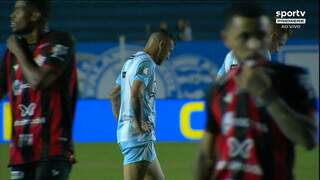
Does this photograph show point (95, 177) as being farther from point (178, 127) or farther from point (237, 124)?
point (237, 124)

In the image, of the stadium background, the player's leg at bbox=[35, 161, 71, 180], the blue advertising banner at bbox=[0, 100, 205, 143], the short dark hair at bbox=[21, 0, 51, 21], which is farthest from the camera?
the blue advertising banner at bbox=[0, 100, 205, 143]

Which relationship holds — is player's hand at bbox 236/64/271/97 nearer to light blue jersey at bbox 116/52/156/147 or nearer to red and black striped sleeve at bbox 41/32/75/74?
red and black striped sleeve at bbox 41/32/75/74

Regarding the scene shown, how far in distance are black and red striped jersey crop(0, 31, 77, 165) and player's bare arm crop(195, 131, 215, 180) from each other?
146 centimetres

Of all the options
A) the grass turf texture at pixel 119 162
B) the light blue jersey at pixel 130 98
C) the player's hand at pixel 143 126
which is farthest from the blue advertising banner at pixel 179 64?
the player's hand at pixel 143 126

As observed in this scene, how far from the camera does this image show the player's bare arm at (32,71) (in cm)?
481

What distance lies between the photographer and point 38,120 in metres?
4.96

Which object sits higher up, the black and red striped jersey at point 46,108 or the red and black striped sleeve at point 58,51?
the red and black striped sleeve at point 58,51

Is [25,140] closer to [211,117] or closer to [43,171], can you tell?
[43,171]

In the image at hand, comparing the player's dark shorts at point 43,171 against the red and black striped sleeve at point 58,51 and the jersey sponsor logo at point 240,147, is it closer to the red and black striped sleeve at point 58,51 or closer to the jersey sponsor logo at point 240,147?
the red and black striped sleeve at point 58,51

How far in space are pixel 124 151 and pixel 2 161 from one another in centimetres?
487

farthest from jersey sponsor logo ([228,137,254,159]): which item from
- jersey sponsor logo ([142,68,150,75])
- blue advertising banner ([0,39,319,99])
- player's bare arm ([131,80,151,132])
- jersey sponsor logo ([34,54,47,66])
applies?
blue advertising banner ([0,39,319,99])

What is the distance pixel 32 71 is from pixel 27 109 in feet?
0.92

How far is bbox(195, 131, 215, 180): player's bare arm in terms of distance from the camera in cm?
372

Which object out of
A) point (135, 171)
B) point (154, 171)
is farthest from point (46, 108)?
point (154, 171)
